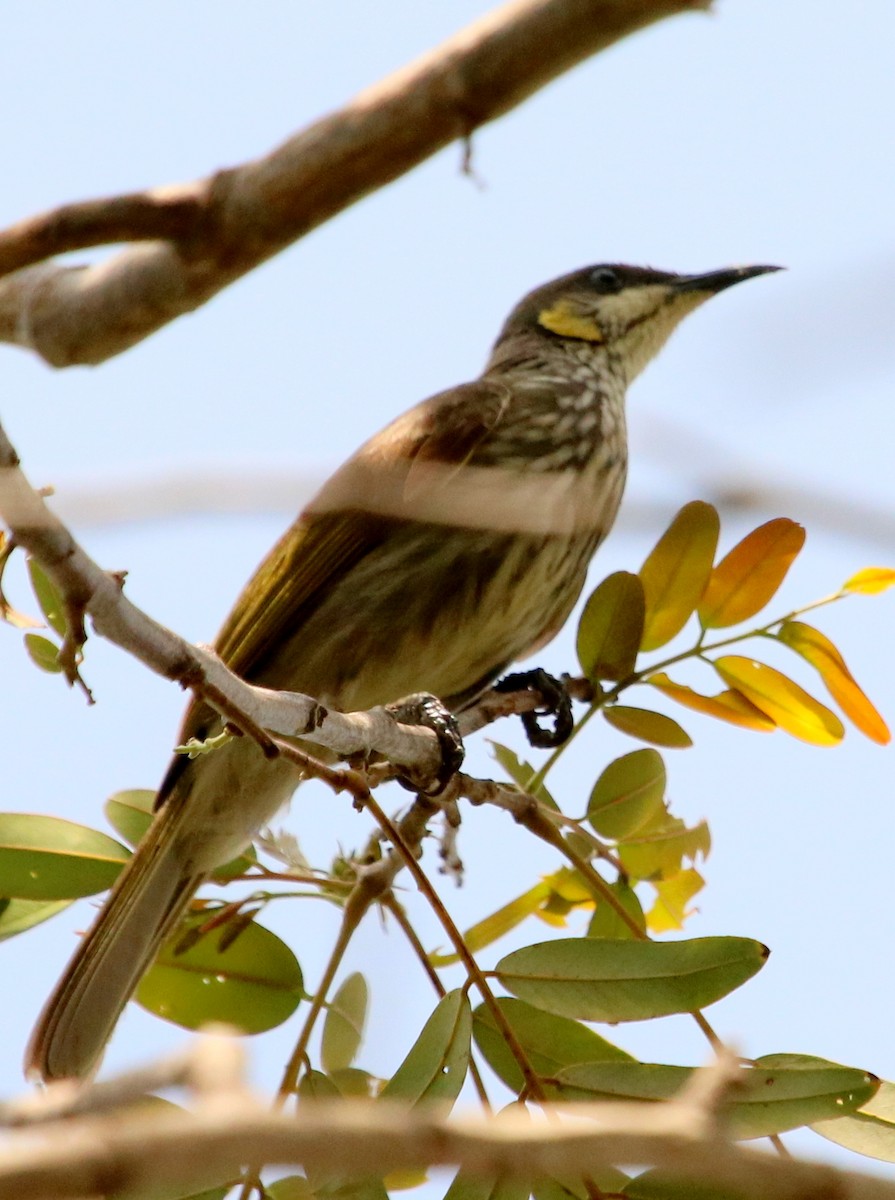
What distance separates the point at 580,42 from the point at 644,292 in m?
2.43

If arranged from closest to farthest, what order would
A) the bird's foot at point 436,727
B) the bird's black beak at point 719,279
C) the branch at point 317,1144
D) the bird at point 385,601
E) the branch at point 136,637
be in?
the branch at point 317,1144, the branch at point 136,637, the bird's foot at point 436,727, the bird at point 385,601, the bird's black beak at point 719,279

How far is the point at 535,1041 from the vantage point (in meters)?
2.31

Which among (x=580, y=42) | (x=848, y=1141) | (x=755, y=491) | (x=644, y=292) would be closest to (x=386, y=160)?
(x=580, y=42)

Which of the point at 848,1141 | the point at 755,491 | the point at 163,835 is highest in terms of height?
the point at 163,835

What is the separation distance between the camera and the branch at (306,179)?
2.12m

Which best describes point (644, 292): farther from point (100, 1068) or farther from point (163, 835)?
point (100, 1068)

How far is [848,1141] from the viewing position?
215 cm

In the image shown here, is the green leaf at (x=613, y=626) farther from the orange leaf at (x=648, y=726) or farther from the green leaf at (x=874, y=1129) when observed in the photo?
the green leaf at (x=874, y=1129)

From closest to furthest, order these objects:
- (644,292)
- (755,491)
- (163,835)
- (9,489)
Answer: (755,491), (9,489), (163,835), (644,292)

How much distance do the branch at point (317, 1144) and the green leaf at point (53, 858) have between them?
5.37 ft

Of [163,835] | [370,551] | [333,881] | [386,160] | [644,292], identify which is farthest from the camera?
[644,292]

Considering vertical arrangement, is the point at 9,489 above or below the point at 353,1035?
above

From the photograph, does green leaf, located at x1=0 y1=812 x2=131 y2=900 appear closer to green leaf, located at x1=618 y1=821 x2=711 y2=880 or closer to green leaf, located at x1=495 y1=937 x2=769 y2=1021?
green leaf, located at x1=495 y1=937 x2=769 y2=1021

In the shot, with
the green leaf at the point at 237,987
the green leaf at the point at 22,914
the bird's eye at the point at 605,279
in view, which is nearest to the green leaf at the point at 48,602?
the green leaf at the point at 22,914
